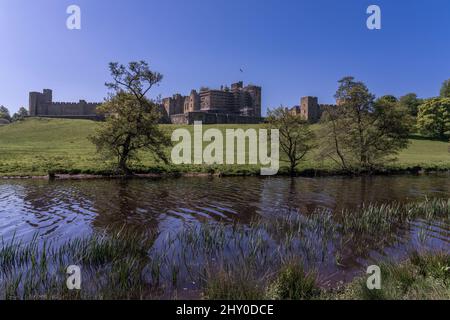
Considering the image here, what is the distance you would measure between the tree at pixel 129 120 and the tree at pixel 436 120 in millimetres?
80442

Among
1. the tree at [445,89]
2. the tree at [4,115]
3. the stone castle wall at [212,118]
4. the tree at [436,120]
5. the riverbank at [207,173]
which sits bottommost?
the riverbank at [207,173]

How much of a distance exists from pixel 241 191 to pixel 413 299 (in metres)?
18.5

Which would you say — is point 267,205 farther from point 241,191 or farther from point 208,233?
point 208,233

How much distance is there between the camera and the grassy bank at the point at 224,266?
6750 millimetres

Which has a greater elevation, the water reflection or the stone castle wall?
the stone castle wall

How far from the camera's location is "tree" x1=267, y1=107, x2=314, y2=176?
37219mm

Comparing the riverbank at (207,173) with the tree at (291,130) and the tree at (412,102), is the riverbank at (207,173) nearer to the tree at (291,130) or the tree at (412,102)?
the tree at (291,130)

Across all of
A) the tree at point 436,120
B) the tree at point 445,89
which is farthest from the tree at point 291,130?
the tree at point 445,89

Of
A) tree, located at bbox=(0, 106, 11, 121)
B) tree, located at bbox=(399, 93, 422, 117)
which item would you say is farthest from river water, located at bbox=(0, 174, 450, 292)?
tree, located at bbox=(0, 106, 11, 121)

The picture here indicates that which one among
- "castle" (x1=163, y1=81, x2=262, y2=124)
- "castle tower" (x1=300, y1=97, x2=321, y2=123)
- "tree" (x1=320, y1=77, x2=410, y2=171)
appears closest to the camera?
→ "tree" (x1=320, y1=77, x2=410, y2=171)

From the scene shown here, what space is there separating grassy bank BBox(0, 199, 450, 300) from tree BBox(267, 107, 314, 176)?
80.2ft

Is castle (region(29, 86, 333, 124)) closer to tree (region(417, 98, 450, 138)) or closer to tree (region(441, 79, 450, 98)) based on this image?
tree (region(417, 98, 450, 138))

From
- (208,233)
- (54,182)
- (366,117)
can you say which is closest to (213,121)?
(366,117)
